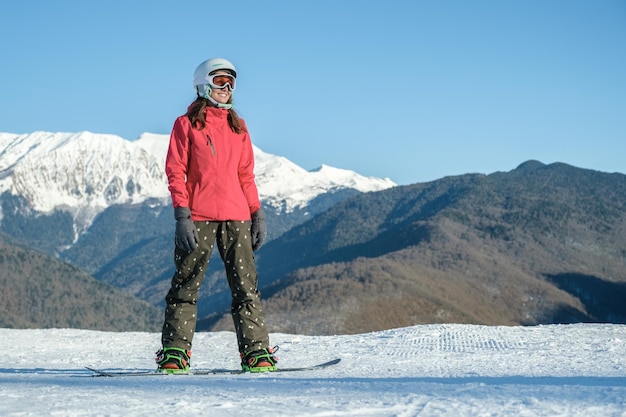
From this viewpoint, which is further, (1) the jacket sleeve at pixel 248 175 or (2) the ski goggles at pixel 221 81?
(1) the jacket sleeve at pixel 248 175

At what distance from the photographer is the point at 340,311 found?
561 ft

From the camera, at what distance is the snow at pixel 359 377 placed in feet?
12.6

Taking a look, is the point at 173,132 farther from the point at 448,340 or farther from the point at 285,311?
the point at 285,311

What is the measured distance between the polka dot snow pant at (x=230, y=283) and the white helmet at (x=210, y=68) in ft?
3.95

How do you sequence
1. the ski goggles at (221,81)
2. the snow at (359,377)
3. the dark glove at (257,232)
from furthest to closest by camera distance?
the dark glove at (257,232) → the ski goggles at (221,81) → the snow at (359,377)

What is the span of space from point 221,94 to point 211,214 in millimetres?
1024

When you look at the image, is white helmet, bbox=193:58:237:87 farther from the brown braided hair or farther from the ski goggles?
the brown braided hair

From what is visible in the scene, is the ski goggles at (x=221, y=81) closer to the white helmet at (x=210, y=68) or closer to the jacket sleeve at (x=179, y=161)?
the white helmet at (x=210, y=68)

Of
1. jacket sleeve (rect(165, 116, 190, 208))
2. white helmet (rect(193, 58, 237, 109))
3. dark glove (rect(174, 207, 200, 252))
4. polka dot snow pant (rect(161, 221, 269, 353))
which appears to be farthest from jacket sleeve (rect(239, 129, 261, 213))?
dark glove (rect(174, 207, 200, 252))

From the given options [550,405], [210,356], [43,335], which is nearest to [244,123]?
[210,356]

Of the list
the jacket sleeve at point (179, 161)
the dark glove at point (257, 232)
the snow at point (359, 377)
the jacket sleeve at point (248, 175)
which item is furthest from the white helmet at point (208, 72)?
the snow at point (359, 377)

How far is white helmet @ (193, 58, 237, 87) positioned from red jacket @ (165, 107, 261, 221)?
26 cm

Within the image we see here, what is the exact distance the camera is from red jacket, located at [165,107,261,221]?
20.5ft

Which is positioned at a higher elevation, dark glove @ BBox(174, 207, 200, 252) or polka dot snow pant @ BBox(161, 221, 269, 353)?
dark glove @ BBox(174, 207, 200, 252)
